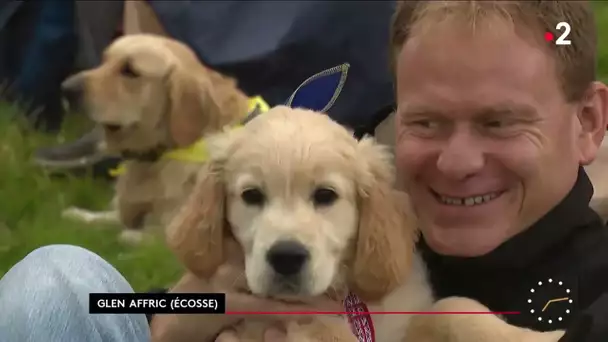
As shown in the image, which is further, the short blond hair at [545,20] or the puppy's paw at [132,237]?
the puppy's paw at [132,237]

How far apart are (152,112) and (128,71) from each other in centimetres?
7

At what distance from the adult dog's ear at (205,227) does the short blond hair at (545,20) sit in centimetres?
16

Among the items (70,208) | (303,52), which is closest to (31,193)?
(70,208)

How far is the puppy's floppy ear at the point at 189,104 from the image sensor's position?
77 centimetres

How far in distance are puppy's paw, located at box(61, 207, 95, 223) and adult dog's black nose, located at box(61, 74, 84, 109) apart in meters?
0.14

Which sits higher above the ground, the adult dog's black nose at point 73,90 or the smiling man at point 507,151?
the smiling man at point 507,151

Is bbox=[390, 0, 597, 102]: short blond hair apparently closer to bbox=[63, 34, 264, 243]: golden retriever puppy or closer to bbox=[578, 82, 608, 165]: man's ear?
bbox=[578, 82, 608, 165]: man's ear

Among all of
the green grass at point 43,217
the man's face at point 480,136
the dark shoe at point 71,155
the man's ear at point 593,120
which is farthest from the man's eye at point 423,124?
the dark shoe at point 71,155

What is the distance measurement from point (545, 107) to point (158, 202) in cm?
37

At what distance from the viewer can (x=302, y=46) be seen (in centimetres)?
69

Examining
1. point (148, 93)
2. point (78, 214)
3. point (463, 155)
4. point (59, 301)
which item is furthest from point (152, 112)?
point (463, 155)

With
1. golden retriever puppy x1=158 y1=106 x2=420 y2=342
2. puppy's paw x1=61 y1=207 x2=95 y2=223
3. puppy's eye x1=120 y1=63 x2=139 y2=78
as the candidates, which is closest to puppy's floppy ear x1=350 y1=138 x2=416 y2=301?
golden retriever puppy x1=158 y1=106 x2=420 y2=342

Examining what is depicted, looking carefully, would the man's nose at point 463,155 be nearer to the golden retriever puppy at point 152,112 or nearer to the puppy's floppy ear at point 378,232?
the puppy's floppy ear at point 378,232

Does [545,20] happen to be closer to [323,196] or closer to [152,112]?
[323,196]
